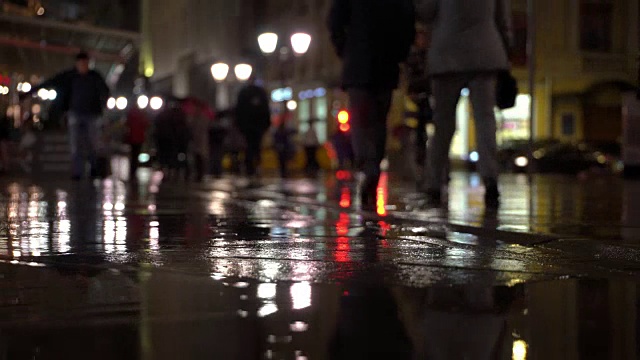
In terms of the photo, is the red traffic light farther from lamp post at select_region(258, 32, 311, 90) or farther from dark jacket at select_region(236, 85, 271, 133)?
dark jacket at select_region(236, 85, 271, 133)

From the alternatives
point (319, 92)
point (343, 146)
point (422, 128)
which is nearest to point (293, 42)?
point (343, 146)

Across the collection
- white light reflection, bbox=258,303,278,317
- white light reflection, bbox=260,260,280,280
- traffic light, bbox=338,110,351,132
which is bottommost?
white light reflection, bbox=258,303,278,317

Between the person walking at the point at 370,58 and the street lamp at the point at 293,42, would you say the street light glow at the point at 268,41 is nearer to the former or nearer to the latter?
the street lamp at the point at 293,42

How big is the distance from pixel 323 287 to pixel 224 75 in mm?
28283

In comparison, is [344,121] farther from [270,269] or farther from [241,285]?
[241,285]

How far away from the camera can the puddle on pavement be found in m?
3.08

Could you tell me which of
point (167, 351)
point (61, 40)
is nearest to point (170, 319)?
point (167, 351)

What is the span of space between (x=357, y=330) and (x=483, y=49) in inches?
256

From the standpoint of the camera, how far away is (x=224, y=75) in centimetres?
3225

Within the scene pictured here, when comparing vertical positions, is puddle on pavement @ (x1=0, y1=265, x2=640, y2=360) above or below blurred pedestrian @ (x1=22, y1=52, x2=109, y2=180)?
below

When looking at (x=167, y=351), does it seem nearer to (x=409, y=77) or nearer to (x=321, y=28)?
(x=409, y=77)

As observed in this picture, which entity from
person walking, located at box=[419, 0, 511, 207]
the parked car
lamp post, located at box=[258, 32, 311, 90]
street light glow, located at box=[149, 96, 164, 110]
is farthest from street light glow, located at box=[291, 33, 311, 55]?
street light glow, located at box=[149, 96, 164, 110]

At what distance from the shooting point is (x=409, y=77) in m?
15.0

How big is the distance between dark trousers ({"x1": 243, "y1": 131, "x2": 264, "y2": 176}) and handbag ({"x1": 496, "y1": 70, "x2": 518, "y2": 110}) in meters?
11.5
